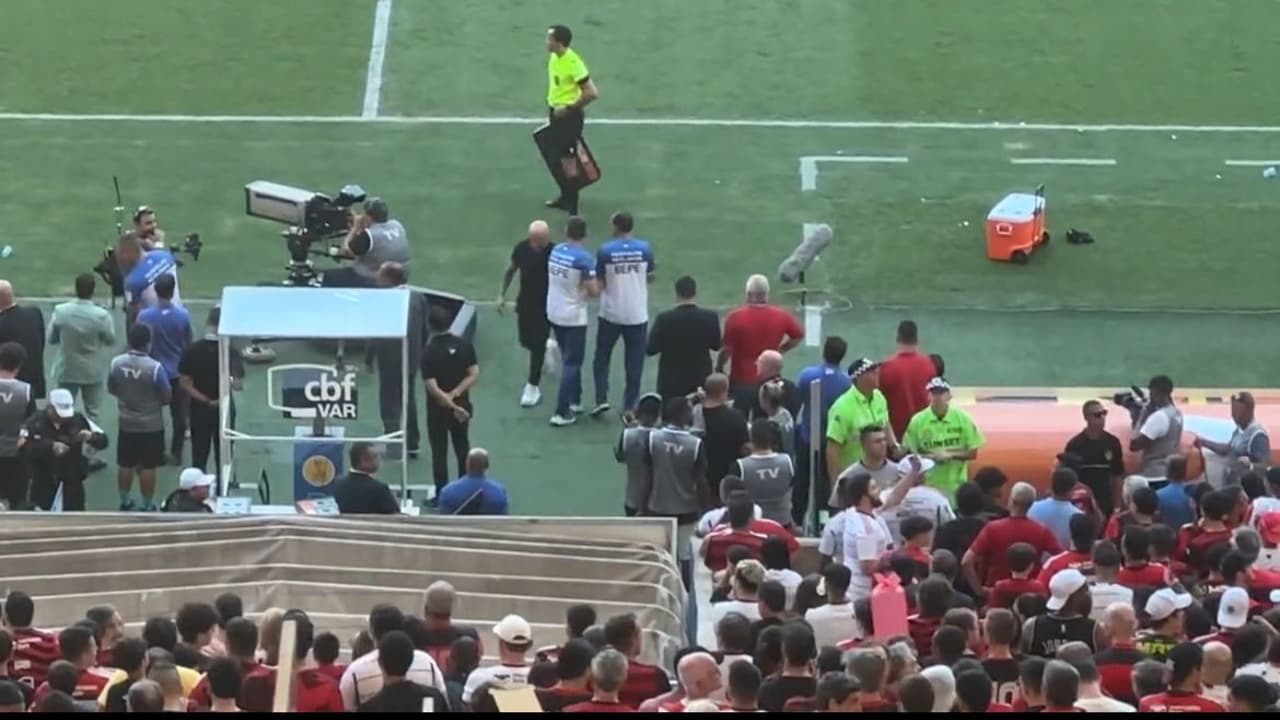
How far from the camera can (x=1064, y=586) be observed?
11.9 meters

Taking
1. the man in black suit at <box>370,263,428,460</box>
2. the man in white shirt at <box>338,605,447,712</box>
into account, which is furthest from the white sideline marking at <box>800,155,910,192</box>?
the man in white shirt at <box>338,605,447,712</box>

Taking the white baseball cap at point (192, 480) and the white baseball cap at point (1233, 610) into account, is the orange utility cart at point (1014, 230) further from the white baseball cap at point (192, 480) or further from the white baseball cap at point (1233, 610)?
the white baseball cap at point (1233, 610)

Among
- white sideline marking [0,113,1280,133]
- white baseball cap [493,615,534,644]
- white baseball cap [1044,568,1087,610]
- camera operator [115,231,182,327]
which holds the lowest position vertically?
white baseball cap [493,615,534,644]

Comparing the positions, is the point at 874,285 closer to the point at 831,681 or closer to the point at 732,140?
the point at 732,140

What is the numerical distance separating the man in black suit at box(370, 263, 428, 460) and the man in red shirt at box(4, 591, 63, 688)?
4.11 meters

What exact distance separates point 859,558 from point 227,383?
13.9 ft

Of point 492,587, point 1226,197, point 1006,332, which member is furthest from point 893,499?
point 1226,197

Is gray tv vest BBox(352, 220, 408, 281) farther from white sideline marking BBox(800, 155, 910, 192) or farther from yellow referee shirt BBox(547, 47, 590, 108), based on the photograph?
white sideline marking BBox(800, 155, 910, 192)

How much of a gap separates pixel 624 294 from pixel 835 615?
5703 millimetres

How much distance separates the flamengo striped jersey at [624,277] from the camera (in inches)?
685

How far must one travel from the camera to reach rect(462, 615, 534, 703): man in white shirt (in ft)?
36.1

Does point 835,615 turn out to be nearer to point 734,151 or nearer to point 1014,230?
point 1014,230

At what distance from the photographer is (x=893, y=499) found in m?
14.3

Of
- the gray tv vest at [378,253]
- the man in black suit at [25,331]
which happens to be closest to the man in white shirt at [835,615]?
the man in black suit at [25,331]
